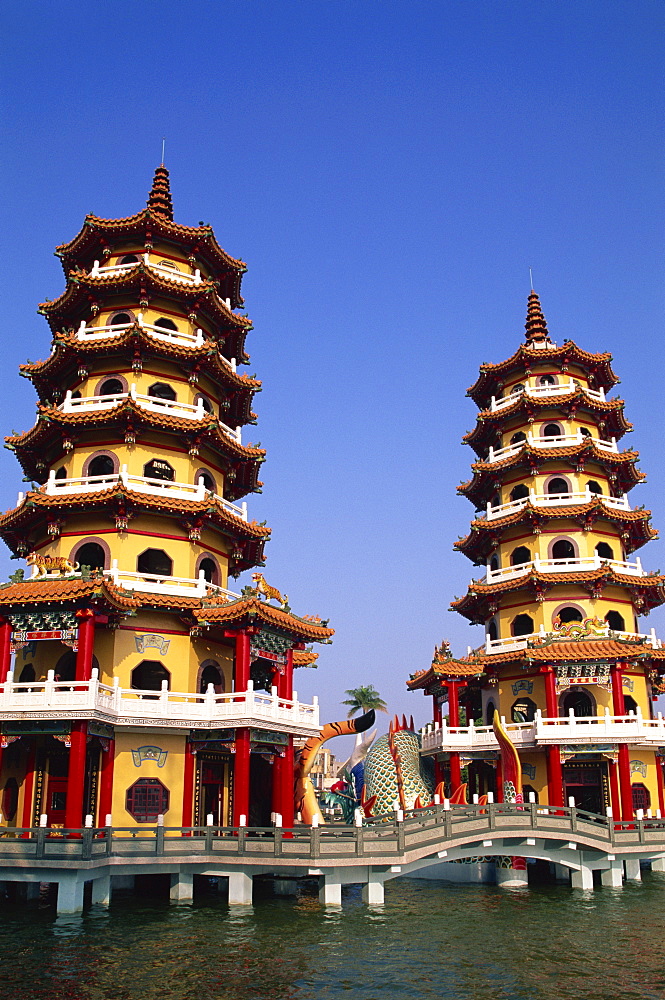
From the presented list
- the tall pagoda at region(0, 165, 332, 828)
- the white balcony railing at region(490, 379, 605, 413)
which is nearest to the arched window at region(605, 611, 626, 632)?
the white balcony railing at region(490, 379, 605, 413)

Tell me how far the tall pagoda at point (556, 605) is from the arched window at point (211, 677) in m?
9.47

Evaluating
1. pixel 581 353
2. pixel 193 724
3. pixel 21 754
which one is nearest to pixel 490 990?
pixel 193 724

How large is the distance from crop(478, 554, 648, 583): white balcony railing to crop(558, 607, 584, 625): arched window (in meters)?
1.46

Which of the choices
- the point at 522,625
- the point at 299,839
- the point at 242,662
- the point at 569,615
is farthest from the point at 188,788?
the point at 569,615

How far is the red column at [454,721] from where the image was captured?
3100 cm

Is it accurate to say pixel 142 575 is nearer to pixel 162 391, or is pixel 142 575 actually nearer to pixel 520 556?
pixel 162 391

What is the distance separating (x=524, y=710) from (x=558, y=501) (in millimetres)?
8222

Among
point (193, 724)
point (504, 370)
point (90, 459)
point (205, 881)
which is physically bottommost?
point (205, 881)

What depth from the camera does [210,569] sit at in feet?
88.9

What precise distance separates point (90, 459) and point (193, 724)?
8847 mm

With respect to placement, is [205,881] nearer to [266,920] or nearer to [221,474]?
[266,920]

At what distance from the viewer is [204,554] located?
2653 cm

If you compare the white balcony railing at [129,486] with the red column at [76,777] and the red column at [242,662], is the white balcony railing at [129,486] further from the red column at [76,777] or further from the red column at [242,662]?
the red column at [76,777]

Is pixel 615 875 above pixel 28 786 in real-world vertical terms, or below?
below
